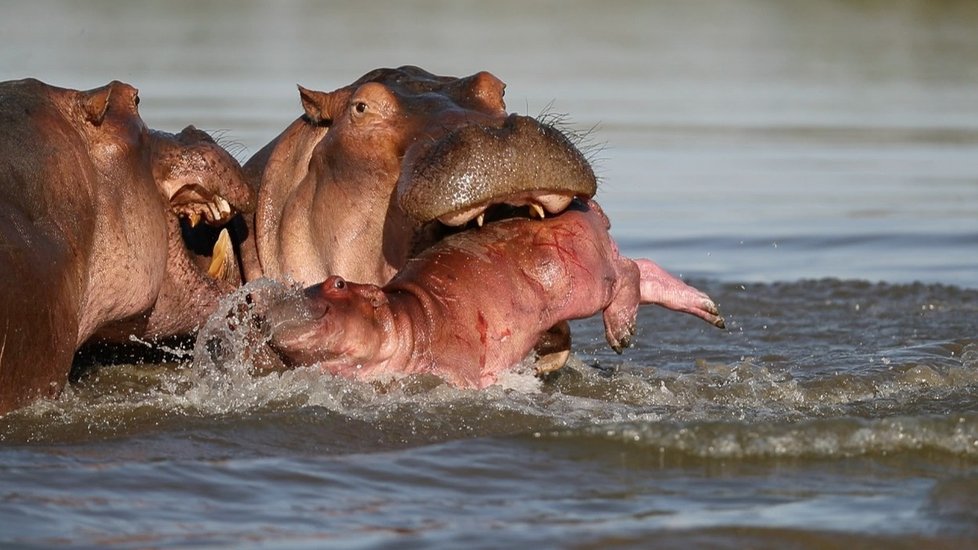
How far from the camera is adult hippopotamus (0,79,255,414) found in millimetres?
5121

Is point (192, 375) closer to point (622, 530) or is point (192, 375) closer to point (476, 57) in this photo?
point (622, 530)

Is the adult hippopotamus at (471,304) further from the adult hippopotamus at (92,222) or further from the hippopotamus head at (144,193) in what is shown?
the hippopotamus head at (144,193)

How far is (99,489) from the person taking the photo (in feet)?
14.9

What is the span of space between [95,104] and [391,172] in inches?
39.4

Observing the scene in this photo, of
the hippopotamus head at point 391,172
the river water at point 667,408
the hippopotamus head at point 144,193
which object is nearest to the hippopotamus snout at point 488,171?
the hippopotamus head at point 391,172

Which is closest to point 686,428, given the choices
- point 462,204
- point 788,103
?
point 462,204

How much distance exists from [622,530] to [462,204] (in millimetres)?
1292

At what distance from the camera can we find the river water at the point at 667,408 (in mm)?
4316

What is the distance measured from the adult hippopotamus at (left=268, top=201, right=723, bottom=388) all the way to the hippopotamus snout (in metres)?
0.19

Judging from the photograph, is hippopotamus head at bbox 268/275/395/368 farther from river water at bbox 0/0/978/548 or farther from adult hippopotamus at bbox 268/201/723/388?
river water at bbox 0/0/978/548

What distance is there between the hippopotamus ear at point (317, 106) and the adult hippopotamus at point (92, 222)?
399 mm

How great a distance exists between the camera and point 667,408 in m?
5.73

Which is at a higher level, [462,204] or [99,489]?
[462,204]

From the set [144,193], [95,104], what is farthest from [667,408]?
[95,104]
